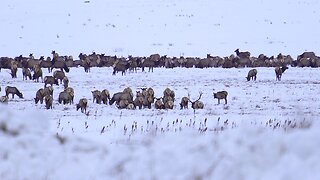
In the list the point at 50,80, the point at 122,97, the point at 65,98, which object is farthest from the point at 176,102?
the point at 50,80

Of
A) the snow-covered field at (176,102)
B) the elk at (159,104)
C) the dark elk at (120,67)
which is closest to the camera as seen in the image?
the snow-covered field at (176,102)

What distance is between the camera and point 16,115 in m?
6.22

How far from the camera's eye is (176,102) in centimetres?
1947

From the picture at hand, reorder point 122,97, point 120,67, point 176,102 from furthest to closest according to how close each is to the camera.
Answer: point 120,67 → point 176,102 → point 122,97

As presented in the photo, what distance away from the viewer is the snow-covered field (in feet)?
16.8

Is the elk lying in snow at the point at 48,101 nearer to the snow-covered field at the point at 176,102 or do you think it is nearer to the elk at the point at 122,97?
the snow-covered field at the point at 176,102

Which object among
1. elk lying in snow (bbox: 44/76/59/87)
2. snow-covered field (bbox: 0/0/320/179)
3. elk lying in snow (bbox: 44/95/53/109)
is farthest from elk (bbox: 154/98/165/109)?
elk lying in snow (bbox: 44/76/59/87)

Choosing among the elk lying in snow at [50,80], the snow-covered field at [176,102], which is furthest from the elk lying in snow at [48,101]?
the elk lying in snow at [50,80]

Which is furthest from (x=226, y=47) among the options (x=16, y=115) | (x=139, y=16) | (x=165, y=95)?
(x=16, y=115)

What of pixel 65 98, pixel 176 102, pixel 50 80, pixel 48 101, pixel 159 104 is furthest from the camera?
pixel 50 80

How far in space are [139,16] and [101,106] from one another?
120 feet

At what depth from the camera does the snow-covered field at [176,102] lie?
5.11 meters

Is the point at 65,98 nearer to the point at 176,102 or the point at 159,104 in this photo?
the point at 159,104

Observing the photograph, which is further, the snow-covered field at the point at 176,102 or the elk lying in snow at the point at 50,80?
the elk lying in snow at the point at 50,80
